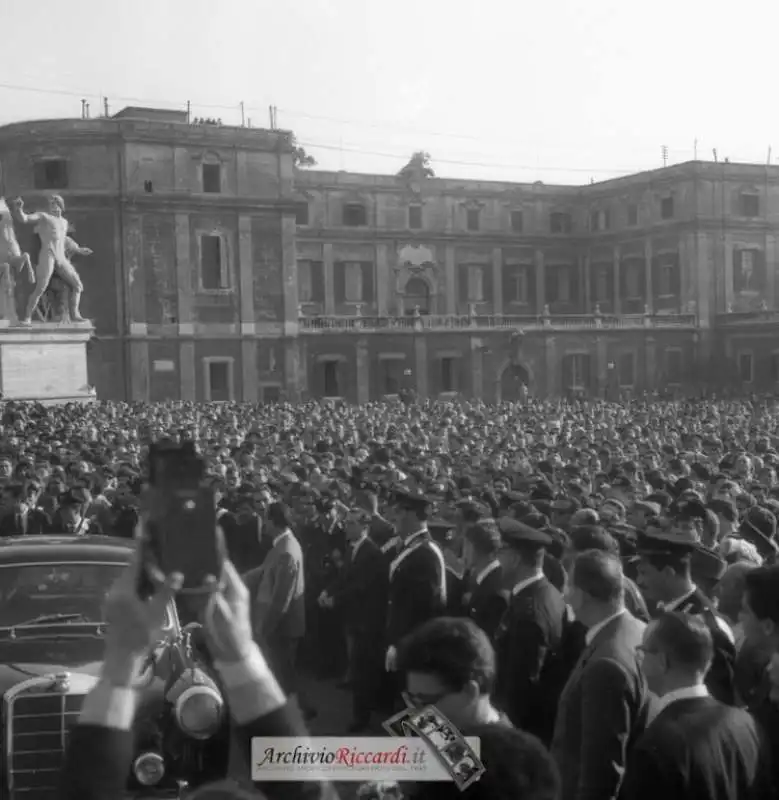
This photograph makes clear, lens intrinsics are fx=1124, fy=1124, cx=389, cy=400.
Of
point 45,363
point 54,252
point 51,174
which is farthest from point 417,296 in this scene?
point 45,363

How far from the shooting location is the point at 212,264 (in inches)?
1538

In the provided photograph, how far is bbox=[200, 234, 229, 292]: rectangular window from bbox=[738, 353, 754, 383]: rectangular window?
21.4 meters

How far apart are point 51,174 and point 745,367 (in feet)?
93.0

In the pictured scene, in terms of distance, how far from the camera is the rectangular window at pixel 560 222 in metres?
54.3

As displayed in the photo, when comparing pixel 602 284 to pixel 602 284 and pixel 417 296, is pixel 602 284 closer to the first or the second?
pixel 602 284

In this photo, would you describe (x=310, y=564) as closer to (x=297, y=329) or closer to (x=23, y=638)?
(x=23, y=638)

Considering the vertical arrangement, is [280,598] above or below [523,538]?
below

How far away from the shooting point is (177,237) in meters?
36.8

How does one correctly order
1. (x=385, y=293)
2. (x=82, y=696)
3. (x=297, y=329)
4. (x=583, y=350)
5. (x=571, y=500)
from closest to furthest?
(x=82, y=696) → (x=571, y=500) → (x=297, y=329) → (x=583, y=350) → (x=385, y=293)

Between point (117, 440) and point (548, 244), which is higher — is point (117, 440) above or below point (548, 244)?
below

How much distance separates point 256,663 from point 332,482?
7366mm

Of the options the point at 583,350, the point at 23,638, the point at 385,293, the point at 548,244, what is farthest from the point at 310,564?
the point at 548,244

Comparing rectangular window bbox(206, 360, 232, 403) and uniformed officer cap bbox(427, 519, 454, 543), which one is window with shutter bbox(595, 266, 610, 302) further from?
uniformed officer cap bbox(427, 519, 454, 543)

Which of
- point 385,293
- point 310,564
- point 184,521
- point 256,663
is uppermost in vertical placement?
point 385,293
